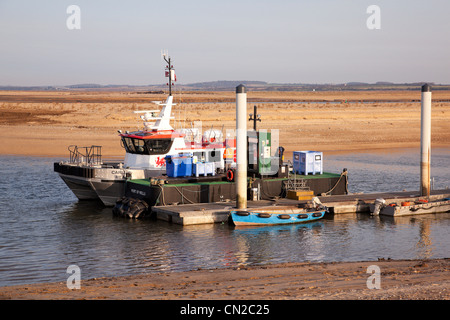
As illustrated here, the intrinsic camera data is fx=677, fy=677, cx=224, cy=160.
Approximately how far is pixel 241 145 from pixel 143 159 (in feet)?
24.7

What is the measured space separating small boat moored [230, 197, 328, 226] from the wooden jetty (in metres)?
0.80

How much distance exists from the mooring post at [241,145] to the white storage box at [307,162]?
615 cm

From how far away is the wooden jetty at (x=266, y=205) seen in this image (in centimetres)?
2761

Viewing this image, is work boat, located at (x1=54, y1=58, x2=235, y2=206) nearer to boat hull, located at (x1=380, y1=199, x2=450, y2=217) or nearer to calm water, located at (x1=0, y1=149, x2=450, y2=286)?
calm water, located at (x1=0, y1=149, x2=450, y2=286)

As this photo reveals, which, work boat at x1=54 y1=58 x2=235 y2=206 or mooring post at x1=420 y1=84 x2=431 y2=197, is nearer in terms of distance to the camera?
mooring post at x1=420 y1=84 x2=431 y2=197

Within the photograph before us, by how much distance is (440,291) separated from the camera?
15438 millimetres

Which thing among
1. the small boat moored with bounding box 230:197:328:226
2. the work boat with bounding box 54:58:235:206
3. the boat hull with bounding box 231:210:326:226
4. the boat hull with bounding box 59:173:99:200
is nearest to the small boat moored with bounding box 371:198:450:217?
the small boat moored with bounding box 230:197:328:226

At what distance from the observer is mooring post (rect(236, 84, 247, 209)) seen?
26812mm

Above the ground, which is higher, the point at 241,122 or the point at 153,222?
the point at 241,122

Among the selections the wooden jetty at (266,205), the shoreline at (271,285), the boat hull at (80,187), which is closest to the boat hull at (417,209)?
the wooden jetty at (266,205)

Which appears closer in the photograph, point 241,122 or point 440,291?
point 440,291

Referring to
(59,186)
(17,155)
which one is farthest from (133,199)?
(17,155)
